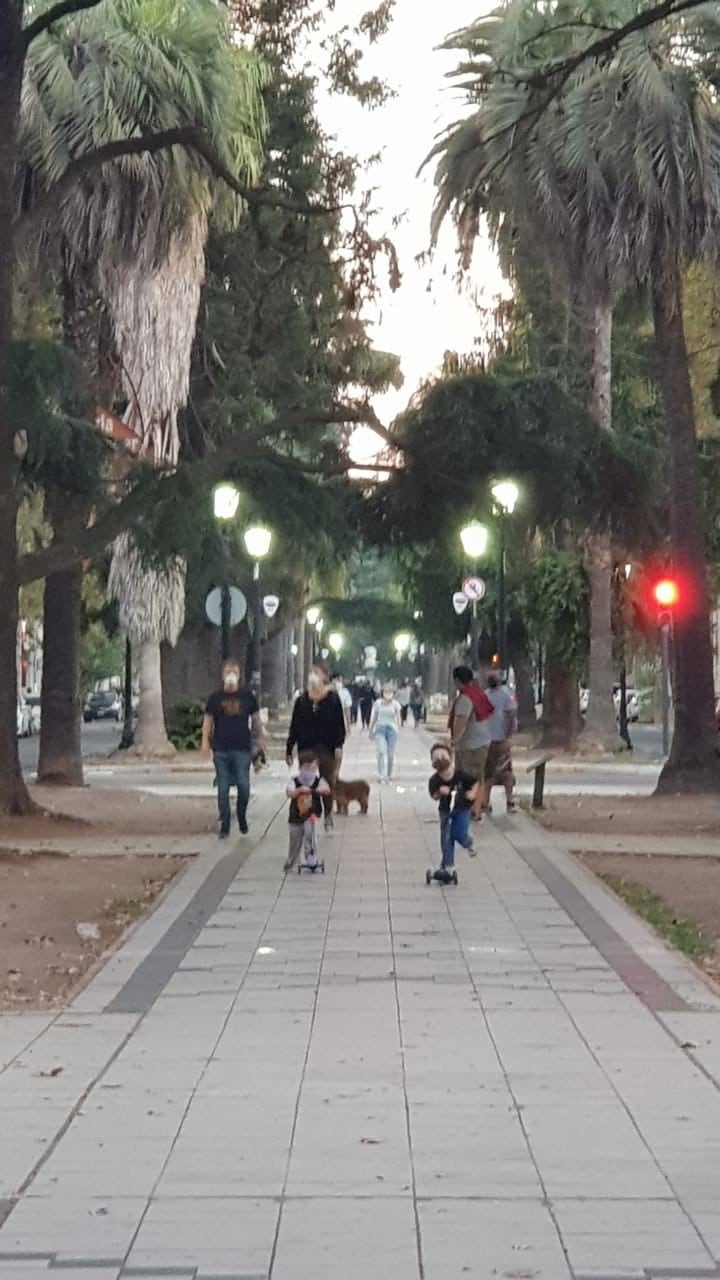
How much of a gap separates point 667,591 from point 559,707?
15.1m

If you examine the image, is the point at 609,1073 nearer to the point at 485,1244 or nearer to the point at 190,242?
the point at 485,1244

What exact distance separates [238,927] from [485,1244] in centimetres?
776

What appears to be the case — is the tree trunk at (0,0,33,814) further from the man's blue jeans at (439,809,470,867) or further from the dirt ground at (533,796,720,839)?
the dirt ground at (533,796,720,839)

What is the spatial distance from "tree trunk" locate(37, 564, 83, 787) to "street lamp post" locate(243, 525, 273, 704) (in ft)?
8.78

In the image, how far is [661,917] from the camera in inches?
576

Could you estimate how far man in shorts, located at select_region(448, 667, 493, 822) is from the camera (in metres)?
20.3

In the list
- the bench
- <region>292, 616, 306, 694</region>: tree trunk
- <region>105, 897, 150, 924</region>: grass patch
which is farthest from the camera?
<region>292, 616, 306, 694</region>: tree trunk

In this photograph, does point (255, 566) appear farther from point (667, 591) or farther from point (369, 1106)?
point (369, 1106)

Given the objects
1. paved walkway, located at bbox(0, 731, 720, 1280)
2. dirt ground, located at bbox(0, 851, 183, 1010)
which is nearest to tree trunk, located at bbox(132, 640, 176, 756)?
dirt ground, located at bbox(0, 851, 183, 1010)

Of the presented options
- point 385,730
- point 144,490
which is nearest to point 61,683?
point 385,730

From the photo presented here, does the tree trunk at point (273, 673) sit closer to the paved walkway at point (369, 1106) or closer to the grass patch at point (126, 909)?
the grass patch at point (126, 909)

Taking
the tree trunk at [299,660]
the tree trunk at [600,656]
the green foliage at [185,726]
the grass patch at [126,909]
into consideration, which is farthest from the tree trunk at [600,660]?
the tree trunk at [299,660]

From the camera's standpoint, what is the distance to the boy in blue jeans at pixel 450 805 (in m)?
16.6

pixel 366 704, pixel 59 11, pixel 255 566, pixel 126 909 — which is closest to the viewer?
pixel 126 909
